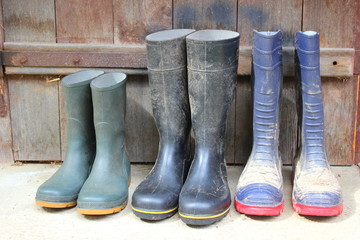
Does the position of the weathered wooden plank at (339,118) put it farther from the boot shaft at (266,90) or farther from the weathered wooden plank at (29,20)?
the weathered wooden plank at (29,20)

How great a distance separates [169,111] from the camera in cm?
135

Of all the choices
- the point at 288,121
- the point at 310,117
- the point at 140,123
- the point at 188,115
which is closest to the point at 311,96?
the point at 310,117

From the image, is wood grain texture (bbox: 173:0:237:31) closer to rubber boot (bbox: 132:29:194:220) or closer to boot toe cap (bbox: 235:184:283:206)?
rubber boot (bbox: 132:29:194:220)

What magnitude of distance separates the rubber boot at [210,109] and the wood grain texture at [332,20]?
Result: 15.5 inches

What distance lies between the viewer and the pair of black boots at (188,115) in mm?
1195

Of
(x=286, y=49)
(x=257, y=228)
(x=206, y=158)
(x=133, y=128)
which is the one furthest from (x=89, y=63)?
(x=257, y=228)

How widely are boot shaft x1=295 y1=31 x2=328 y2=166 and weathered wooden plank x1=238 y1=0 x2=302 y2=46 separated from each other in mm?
190

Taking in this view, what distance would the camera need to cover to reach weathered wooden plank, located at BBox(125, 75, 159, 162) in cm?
162

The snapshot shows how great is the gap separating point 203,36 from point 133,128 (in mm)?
518

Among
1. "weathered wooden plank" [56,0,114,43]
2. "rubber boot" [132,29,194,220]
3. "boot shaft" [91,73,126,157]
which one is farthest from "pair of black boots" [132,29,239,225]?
"weathered wooden plank" [56,0,114,43]

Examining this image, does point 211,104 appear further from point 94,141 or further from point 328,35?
point 328,35

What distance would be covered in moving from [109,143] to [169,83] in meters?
0.25

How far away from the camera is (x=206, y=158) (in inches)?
51.4

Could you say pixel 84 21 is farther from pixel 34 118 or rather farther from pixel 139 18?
pixel 34 118
